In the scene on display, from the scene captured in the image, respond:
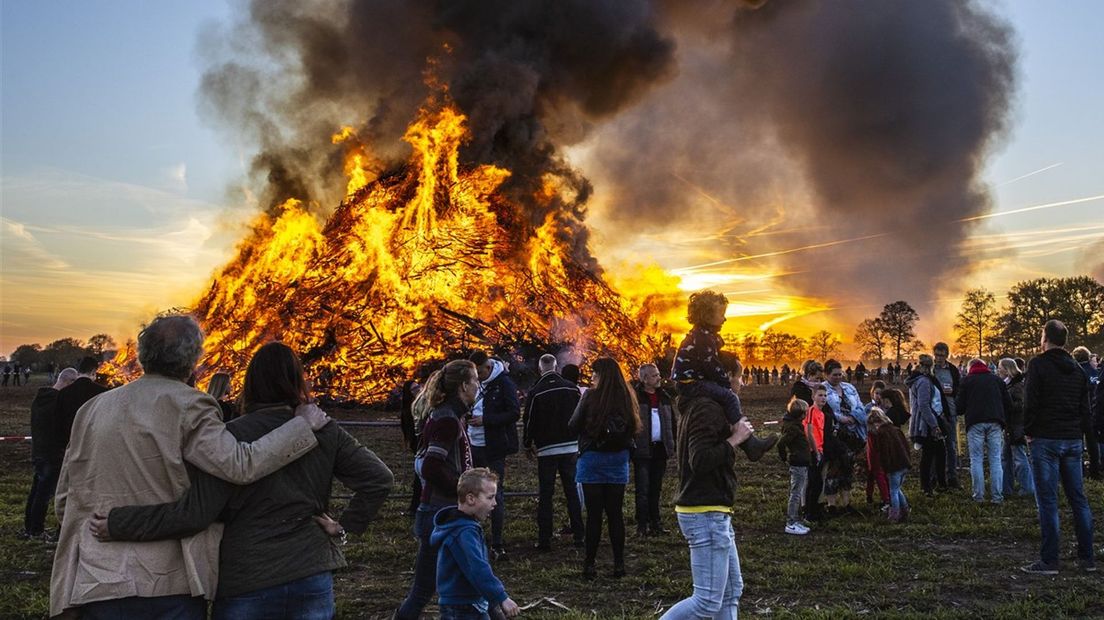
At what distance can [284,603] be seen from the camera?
3.23 meters

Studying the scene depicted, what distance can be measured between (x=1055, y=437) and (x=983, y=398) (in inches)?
161

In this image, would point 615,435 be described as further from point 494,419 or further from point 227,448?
point 227,448

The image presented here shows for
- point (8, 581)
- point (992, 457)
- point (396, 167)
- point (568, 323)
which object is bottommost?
point (8, 581)

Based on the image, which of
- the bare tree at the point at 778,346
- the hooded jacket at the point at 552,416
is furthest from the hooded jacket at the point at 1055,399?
the bare tree at the point at 778,346

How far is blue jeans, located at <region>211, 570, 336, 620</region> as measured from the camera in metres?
3.17

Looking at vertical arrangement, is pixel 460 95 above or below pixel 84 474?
above

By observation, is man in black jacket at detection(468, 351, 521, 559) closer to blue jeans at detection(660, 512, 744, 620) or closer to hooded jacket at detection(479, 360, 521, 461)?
hooded jacket at detection(479, 360, 521, 461)

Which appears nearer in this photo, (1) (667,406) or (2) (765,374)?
(1) (667,406)

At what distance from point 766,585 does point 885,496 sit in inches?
155

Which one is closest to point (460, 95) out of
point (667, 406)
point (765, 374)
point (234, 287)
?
point (234, 287)

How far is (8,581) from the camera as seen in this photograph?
24.9 feet

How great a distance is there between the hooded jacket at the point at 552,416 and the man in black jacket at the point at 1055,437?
4.49m

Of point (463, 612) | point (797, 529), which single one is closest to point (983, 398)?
point (797, 529)

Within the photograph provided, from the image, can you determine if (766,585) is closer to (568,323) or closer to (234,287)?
(568,323)
